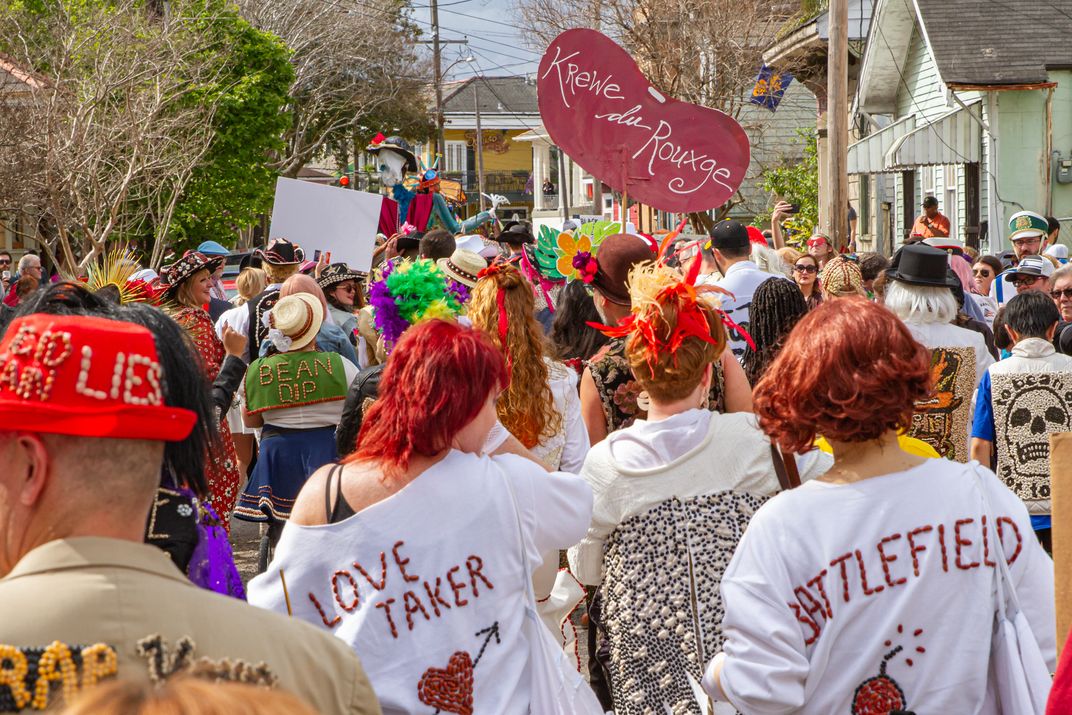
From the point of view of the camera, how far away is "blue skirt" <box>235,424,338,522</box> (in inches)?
256

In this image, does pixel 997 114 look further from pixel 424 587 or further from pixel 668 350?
pixel 424 587

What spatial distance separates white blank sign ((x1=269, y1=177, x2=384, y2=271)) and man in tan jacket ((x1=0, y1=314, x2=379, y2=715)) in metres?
7.98

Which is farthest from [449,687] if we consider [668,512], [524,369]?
[524,369]

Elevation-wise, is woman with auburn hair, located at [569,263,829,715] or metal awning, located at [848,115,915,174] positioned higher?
metal awning, located at [848,115,915,174]

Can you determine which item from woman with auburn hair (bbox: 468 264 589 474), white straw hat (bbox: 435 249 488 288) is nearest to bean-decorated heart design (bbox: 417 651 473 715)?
woman with auburn hair (bbox: 468 264 589 474)

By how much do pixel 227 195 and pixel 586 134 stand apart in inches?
1000

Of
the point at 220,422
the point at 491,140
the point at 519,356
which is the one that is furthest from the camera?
the point at 491,140

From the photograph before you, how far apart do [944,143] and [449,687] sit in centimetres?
1838

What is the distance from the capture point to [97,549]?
1.76 meters

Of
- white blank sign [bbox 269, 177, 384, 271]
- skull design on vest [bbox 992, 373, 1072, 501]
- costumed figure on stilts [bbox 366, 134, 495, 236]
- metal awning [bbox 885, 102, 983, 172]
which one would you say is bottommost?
skull design on vest [bbox 992, 373, 1072, 501]

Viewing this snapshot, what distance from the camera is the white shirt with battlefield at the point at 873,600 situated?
2641mm

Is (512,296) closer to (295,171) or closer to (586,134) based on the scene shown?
(586,134)

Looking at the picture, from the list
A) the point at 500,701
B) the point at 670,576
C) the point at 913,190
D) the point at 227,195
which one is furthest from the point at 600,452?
the point at 227,195

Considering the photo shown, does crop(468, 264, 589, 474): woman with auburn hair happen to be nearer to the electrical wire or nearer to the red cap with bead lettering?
the red cap with bead lettering
